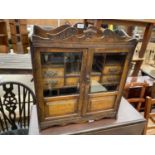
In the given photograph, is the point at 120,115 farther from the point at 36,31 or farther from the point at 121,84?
the point at 36,31

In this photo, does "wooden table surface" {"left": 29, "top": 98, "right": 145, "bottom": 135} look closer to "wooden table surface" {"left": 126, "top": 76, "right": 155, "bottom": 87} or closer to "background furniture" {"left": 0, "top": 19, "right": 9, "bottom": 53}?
"wooden table surface" {"left": 126, "top": 76, "right": 155, "bottom": 87}

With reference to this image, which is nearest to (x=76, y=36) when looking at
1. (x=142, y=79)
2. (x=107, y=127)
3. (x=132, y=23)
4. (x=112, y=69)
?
(x=112, y=69)

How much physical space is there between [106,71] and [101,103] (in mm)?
227

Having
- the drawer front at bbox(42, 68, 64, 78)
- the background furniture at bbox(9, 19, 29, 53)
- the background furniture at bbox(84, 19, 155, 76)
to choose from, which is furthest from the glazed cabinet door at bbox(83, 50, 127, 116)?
the background furniture at bbox(9, 19, 29, 53)

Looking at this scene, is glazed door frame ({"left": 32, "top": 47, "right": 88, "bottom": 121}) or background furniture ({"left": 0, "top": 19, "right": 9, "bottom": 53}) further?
background furniture ({"left": 0, "top": 19, "right": 9, "bottom": 53})

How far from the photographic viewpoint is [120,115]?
1.16 metres

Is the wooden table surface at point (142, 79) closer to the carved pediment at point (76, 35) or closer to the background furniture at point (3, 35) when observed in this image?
the carved pediment at point (76, 35)

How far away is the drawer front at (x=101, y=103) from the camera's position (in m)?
1.03

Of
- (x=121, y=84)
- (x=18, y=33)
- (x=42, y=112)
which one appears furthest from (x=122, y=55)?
(x=18, y=33)

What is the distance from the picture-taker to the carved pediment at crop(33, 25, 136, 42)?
753 mm

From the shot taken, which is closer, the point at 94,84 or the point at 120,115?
the point at 94,84

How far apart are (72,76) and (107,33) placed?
0.29 meters
